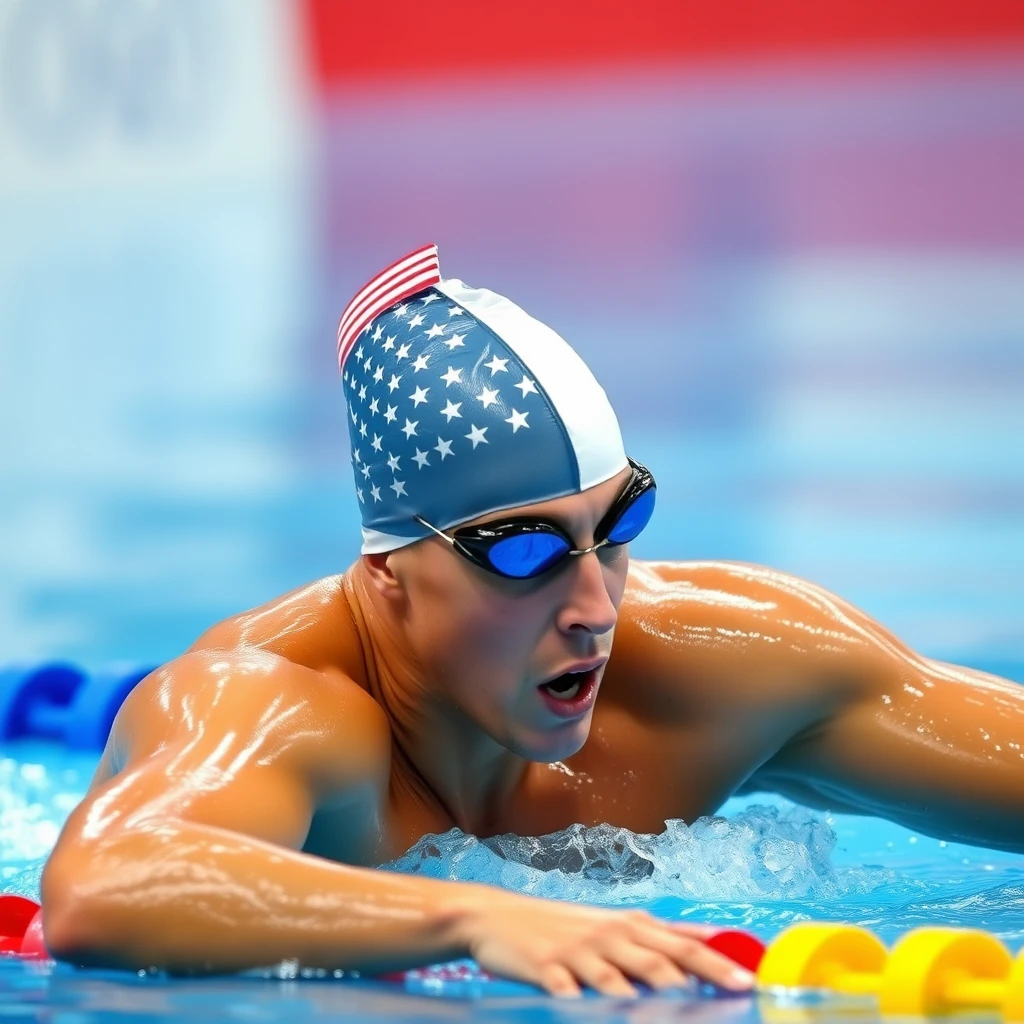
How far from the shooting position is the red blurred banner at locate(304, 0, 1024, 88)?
706 inches

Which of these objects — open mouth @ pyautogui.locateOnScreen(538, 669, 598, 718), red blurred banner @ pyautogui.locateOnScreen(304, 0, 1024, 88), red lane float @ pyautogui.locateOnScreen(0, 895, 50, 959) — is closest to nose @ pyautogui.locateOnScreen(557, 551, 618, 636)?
open mouth @ pyautogui.locateOnScreen(538, 669, 598, 718)

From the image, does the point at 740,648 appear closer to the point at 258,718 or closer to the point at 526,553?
the point at 526,553

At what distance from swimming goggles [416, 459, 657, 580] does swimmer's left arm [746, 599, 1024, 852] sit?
0.63m

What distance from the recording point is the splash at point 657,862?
3854 millimetres

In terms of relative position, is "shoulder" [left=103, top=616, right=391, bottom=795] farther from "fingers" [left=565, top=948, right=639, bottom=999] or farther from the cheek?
"fingers" [left=565, top=948, right=639, bottom=999]

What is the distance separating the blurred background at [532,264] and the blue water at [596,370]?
0.13ft

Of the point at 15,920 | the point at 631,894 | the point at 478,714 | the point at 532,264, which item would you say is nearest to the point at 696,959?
the point at 478,714

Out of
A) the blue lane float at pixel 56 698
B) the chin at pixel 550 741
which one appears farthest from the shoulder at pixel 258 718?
the blue lane float at pixel 56 698

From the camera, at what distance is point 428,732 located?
12.8ft

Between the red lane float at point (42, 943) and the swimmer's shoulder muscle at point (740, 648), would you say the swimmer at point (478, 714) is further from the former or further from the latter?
the red lane float at point (42, 943)

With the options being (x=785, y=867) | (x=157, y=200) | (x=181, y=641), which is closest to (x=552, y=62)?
(x=157, y=200)

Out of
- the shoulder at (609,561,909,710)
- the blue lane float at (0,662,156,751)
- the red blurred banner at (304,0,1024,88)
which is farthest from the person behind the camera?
the red blurred banner at (304,0,1024,88)

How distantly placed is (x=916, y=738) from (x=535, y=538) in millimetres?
1036

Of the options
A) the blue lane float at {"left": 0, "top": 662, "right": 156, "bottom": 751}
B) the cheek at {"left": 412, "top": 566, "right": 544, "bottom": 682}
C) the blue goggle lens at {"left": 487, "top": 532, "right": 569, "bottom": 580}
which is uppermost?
the blue goggle lens at {"left": 487, "top": 532, "right": 569, "bottom": 580}
